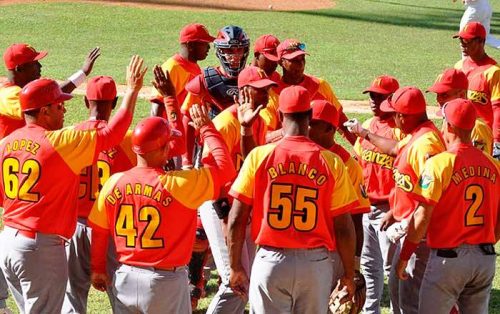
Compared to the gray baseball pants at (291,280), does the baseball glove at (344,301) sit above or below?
below

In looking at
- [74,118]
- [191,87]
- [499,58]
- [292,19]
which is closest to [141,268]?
[191,87]

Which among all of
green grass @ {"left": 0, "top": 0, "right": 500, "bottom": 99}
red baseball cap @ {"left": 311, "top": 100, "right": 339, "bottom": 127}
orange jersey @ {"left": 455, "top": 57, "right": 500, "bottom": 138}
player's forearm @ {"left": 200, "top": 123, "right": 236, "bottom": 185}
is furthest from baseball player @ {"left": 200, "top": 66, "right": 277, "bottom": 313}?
green grass @ {"left": 0, "top": 0, "right": 500, "bottom": 99}

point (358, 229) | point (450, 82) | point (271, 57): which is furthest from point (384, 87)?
point (358, 229)

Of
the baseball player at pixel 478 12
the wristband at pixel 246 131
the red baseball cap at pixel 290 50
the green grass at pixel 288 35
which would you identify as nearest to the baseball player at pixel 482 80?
the red baseball cap at pixel 290 50

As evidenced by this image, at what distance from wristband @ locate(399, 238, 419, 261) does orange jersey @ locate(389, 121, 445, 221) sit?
15.5 inches

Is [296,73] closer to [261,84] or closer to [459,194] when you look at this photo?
[261,84]

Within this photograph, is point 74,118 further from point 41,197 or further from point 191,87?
point 41,197

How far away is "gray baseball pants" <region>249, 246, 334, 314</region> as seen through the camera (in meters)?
5.80

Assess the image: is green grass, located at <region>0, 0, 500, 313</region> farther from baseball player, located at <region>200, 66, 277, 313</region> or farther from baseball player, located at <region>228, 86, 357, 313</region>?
baseball player, located at <region>228, 86, 357, 313</region>

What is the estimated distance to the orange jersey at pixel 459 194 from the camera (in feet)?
20.0

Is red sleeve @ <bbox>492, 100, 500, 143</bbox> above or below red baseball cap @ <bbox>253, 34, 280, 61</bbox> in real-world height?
below

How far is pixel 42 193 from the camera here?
633 cm

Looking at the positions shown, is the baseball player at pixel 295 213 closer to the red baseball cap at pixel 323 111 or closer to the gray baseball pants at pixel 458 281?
the red baseball cap at pixel 323 111

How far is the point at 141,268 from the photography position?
19.4 feet
